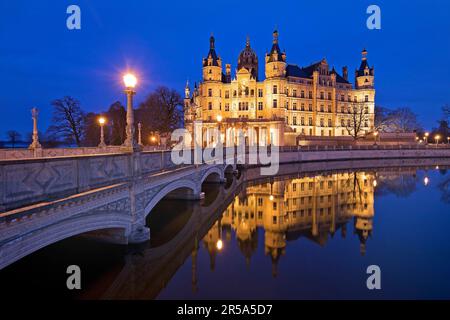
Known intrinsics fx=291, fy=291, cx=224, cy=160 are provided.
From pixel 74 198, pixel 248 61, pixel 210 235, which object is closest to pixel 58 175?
pixel 74 198

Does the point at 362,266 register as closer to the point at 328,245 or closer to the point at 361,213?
the point at 328,245

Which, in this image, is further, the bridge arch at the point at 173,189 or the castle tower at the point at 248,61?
the castle tower at the point at 248,61

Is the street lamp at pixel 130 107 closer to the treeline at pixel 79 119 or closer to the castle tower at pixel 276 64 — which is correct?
the treeline at pixel 79 119

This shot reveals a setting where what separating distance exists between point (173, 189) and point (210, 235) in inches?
126

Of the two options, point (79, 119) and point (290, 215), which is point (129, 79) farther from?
point (79, 119)

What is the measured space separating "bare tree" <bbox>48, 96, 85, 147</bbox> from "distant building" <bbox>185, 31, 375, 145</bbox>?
2176 centimetres

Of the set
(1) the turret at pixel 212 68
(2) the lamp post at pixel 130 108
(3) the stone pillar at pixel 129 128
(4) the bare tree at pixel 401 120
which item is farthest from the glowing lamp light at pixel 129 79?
(4) the bare tree at pixel 401 120

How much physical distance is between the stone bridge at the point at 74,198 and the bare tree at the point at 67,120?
3726 cm

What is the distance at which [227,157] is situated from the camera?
2911cm

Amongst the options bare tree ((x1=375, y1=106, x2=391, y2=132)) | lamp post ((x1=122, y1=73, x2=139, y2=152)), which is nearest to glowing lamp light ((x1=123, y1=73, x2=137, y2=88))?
lamp post ((x1=122, y1=73, x2=139, y2=152))

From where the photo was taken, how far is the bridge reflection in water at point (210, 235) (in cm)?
933

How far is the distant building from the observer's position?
206ft

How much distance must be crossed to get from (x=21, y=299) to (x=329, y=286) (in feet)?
30.0

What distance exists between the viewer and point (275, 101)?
6456 cm
